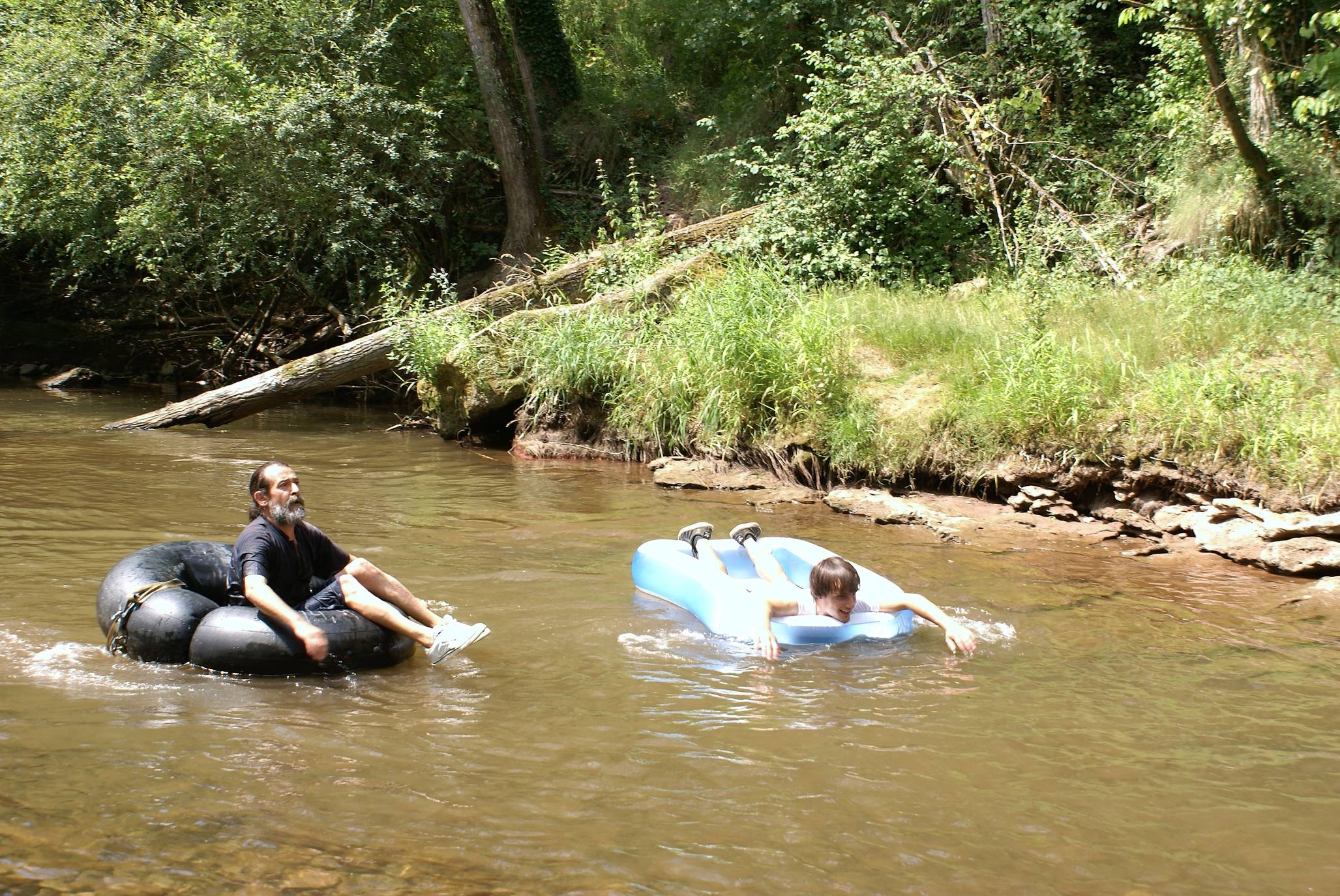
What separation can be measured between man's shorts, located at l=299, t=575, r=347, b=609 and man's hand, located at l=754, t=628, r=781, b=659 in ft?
6.66

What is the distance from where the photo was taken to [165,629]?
4.95 metres

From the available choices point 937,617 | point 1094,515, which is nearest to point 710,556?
point 937,617

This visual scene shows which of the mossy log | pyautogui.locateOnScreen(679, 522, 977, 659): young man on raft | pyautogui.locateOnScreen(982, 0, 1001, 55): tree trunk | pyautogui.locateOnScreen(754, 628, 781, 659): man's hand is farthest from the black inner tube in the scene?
pyautogui.locateOnScreen(982, 0, 1001, 55): tree trunk

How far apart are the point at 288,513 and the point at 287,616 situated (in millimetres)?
564

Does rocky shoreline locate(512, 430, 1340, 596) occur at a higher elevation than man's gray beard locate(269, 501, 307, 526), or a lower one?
lower

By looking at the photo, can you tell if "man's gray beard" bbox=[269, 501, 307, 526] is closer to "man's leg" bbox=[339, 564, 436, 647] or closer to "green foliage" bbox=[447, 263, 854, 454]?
"man's leg" bbox=[339, 564, 436, 647]

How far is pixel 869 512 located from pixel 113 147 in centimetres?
1200

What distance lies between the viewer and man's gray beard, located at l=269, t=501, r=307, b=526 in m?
5.20

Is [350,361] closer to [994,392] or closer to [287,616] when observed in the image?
[994,392]

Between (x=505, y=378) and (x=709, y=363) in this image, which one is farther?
(x=505, y=378)

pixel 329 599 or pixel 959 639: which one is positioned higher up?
pixel 329 599

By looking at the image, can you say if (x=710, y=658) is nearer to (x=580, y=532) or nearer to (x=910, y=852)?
(x=910, y=852)

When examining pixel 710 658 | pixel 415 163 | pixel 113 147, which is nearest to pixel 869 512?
pixel 710 658

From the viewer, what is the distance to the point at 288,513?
520 cm
